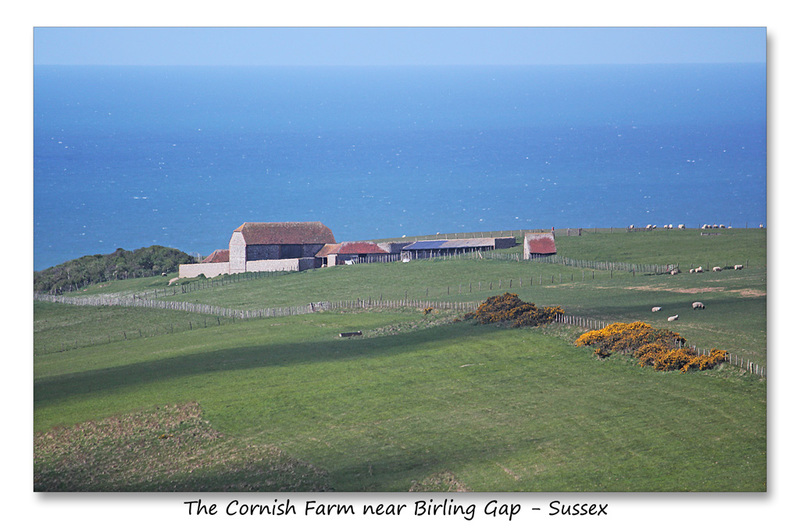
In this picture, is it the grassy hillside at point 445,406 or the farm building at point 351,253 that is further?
the farm building at point 351,253

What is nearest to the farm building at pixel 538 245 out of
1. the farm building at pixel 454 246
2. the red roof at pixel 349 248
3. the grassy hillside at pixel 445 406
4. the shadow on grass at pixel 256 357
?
the farm building at pixel 454 246

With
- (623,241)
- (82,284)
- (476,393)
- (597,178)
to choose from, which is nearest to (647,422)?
(476,393)

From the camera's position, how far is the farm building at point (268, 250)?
99.6 ft

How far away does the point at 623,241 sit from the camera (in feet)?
124

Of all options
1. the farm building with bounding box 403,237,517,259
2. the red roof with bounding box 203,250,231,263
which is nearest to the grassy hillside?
the red roof with bounding box 203,250,231,263

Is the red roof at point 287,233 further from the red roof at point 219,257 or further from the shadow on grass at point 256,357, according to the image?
the shadow on grass at point 256,357

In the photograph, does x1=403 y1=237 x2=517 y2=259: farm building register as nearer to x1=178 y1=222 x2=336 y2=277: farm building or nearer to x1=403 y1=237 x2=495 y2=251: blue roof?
x1=403 y1=237 x2=495 y2=251: blue roof

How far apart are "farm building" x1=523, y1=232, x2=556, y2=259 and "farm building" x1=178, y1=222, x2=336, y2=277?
8924 millimetres

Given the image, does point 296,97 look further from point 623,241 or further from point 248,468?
point 623,241

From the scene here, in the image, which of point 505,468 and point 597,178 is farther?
→ point 597,178

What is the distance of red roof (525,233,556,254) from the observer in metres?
37.2

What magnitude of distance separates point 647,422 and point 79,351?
14.8 meters

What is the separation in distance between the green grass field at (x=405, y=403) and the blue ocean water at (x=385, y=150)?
2454 millimetres

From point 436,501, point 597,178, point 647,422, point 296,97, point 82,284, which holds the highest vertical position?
point 296,97
